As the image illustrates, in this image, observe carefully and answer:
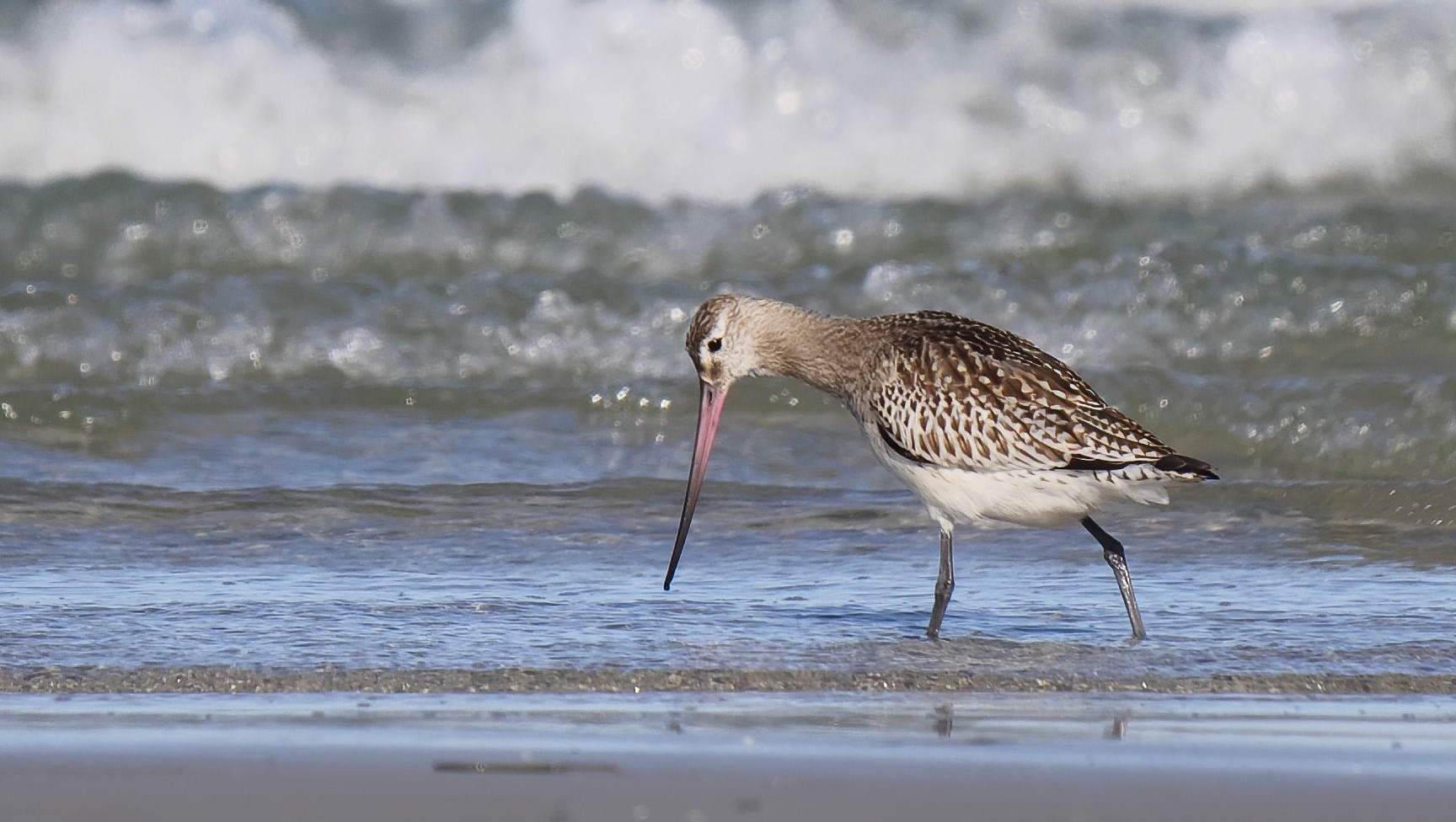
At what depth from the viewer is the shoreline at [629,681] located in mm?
4523

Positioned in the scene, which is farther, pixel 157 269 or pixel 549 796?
pixel 157 269

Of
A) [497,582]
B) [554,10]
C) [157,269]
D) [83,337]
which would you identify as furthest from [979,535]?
[554,10]

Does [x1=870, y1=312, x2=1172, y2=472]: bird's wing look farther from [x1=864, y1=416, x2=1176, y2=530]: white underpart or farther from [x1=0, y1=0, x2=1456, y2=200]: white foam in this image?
[x1=0, y1=0, x2=1456, y2=200]: white foam

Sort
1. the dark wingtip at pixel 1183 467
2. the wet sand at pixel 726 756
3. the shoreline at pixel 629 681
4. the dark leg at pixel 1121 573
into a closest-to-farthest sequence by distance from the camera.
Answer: the wet sand at pixel 726 756 → the shoreline at pixel 629 681 → the dark leg at pixel 1121 573 → the dark wingtip at pixel 1183 467

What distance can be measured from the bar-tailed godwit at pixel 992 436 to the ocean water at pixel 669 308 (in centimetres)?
31

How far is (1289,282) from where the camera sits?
10.1 m

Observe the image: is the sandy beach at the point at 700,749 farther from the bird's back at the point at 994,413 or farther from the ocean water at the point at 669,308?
the bird's back at the point at 994,413

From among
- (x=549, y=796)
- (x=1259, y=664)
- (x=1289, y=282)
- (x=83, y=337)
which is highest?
(x=1289, y=282)

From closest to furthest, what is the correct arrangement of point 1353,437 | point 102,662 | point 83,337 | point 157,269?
point 102,662 → point 1353,437 → point 83,337 → point 157,269

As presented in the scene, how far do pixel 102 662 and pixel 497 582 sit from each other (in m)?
1.54

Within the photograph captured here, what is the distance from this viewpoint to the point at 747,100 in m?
12.9

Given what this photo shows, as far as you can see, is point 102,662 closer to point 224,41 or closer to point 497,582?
point 497,582

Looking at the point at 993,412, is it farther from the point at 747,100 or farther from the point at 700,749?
the point at 747,100

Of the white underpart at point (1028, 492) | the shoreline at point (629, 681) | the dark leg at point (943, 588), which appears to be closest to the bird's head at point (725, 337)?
the white underpart at point (1028, 492)
